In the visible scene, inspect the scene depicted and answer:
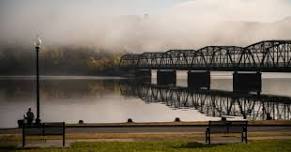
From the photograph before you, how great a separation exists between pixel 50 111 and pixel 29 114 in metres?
36.9

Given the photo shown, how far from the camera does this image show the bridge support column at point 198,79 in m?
147

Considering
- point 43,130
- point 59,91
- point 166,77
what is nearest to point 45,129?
point 43,130

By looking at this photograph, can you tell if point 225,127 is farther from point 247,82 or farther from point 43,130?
point 247,82

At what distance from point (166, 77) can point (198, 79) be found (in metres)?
23.8

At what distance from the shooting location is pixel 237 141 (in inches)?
732

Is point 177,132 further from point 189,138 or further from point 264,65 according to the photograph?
point 264,65

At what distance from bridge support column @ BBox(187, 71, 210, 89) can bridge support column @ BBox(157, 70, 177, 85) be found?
14395 millimetres

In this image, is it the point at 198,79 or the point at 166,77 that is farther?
the point at 166,77

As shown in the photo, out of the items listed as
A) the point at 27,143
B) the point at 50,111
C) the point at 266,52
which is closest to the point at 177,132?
the point at 27,143

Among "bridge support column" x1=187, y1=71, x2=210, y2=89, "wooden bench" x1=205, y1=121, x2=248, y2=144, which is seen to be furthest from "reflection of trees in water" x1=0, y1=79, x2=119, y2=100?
"wooden bench" x1=205, y1=121, x2=248, y2=144

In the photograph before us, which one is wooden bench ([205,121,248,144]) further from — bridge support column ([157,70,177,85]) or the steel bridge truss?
bridge support column ([157,70,177,85])

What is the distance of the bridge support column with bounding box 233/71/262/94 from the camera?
119m

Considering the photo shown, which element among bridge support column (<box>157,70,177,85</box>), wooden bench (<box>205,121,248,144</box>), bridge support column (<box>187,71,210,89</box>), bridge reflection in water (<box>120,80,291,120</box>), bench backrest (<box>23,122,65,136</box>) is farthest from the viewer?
bridge support column (<box>157,70,177,85</box>)

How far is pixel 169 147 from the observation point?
1705 centimetres
